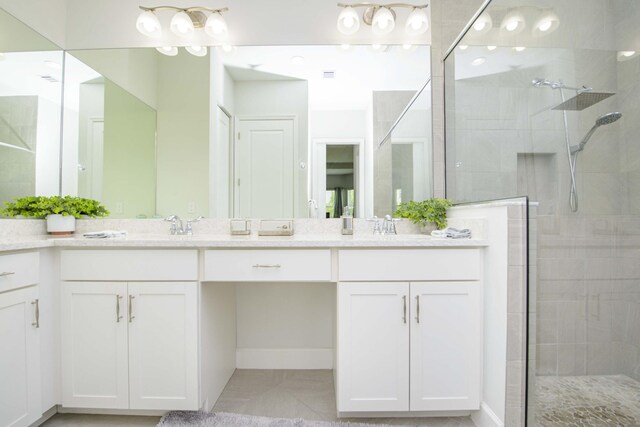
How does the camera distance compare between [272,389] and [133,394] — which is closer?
[133,394]

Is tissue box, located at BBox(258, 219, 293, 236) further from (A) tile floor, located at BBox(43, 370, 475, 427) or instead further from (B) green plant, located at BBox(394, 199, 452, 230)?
(A) tile floor, located at BBox(43, 370, 475, 427)

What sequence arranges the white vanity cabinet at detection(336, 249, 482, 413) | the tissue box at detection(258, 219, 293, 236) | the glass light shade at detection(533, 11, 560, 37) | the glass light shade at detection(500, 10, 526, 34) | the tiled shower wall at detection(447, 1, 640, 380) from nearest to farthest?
the tiled shower wall at detection(447, 1, 640, 380) → the glass light shade at detection(533, 11, 560, 37) → the glass light shade at detection(500, 10, 526, 34) → the white vanity cabinet at detection(336, 249, 482, 413) → the tissue box at detection(258, 219, 293, 236)

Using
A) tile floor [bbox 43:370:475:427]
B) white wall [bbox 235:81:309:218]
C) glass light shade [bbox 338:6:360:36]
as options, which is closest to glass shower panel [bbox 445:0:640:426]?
tile floor [bbox 43:370:475:427]

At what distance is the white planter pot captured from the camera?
177 centimetres

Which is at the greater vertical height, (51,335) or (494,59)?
(494,59)

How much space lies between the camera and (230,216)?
1.98 metres

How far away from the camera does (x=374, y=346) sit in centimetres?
141

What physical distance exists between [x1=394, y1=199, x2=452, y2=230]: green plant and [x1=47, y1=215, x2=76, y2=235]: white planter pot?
6.58 feet

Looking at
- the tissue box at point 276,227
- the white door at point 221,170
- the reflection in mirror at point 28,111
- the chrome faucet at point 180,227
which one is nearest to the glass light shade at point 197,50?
the white door at point 221,170

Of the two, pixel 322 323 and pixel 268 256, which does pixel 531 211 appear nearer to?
pixel 268 256

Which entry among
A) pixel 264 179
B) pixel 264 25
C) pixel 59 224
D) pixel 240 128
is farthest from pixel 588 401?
pixel 59 224

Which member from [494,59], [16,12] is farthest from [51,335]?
[494,59]

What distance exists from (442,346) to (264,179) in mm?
1360

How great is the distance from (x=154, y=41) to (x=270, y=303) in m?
1.88
